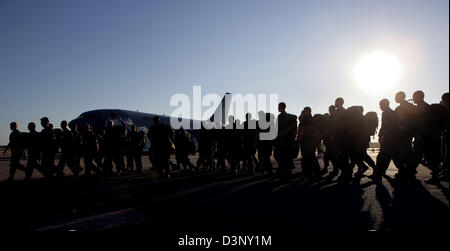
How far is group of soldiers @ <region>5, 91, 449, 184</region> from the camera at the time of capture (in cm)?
632

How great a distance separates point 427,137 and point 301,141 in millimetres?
2754

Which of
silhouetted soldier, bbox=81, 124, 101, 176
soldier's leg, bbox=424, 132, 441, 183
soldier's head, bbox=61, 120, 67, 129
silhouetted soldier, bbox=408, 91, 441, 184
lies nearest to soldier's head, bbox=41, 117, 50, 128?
soldier's head, bbox=61, 120, 67, 129

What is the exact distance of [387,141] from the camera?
6797mm

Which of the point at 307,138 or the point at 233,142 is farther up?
the point at 307,138

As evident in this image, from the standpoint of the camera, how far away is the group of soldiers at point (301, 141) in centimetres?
632

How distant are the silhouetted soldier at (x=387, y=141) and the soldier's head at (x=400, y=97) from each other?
41cm

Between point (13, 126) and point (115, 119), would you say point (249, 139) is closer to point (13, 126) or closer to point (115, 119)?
point (13, 126)

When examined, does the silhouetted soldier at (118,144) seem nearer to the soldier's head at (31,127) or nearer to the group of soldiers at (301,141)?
the group of soldiers at (301,141)

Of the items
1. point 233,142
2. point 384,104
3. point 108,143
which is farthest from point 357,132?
point 108,143

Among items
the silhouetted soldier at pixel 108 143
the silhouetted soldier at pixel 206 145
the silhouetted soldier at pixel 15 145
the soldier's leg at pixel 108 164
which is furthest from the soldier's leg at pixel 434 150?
the silhouetted soldier at pixel 15 145

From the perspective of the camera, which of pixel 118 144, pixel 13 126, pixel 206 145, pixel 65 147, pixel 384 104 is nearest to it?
pixel 384 104
